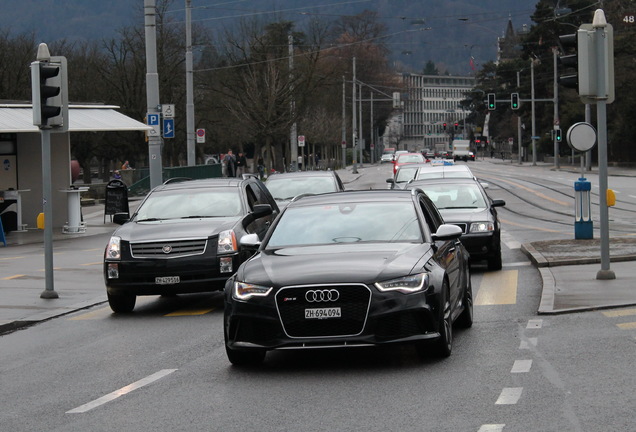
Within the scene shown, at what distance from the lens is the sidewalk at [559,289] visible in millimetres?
13195

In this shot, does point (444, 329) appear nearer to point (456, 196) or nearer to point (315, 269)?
point (315, 269)

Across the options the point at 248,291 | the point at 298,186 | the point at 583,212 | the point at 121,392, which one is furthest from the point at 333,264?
the point at 298,186

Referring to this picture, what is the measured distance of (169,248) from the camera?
1444 centimetres

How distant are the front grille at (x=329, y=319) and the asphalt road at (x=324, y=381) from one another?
0.37 metres

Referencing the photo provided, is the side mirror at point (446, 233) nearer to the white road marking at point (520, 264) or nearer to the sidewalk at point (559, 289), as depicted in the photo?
the sidewalk at point (559, 289)

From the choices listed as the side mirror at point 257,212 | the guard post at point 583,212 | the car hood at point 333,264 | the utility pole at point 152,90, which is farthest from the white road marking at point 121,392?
the utility pole at point 152,90

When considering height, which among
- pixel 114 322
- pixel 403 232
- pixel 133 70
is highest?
pixel 133 70

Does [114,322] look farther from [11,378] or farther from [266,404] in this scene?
[266,404]

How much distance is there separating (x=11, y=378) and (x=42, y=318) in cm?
421

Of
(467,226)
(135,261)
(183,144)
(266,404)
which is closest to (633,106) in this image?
(183,144)

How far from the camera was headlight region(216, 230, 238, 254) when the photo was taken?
14523 mm

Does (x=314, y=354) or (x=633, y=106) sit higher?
(x=633, y=106)

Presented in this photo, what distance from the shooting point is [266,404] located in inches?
323

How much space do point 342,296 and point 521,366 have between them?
1.55 m
